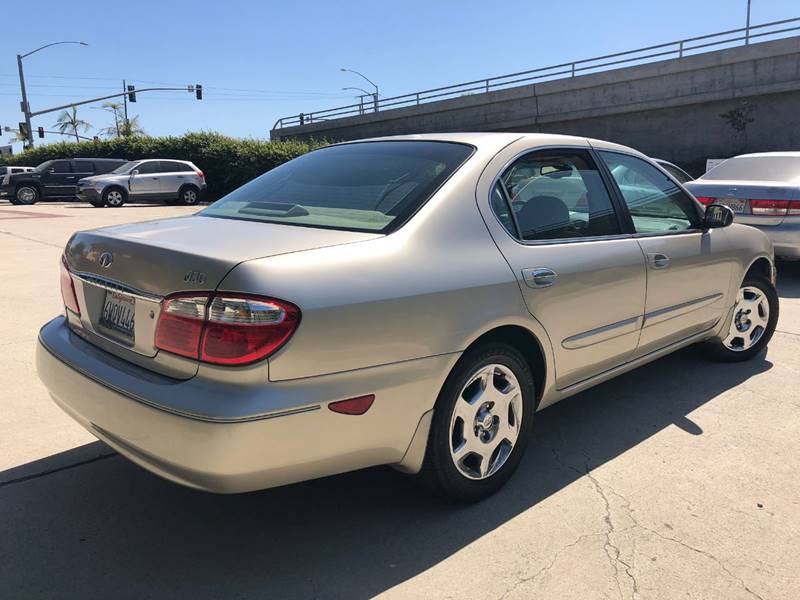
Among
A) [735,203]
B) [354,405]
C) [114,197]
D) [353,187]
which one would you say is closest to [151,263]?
[354,405]

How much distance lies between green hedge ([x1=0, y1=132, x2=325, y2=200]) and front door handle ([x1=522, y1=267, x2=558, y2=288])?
2513 centimetres

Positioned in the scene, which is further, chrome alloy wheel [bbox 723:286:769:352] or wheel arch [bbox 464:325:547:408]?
chrome alloy wheel [bbox 723:286:769:352]

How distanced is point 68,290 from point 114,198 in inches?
821

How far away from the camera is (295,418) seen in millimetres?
2145

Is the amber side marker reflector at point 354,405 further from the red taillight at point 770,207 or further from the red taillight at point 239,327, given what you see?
the red taillight at point 770,207

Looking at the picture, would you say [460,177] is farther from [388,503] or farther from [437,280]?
[388,503]

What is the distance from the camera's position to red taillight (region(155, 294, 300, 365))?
2.10 metres

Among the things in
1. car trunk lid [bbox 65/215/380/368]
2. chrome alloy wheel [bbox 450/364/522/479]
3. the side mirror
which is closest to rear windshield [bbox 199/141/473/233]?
car trunk lid [bbox 65/215/380/368]

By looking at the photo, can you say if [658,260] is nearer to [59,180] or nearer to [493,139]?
[493,139]

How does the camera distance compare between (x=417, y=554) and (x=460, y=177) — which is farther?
(x=460, y=177)

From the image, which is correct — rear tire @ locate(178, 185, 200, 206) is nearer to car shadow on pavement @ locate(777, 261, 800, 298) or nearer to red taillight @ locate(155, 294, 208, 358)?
car shadow on pavement @ locate(777, 261, 800, 298)

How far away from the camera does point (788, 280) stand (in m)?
8.09

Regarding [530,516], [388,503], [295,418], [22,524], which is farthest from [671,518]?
[22,524]

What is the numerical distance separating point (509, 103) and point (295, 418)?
29168 millimetres
